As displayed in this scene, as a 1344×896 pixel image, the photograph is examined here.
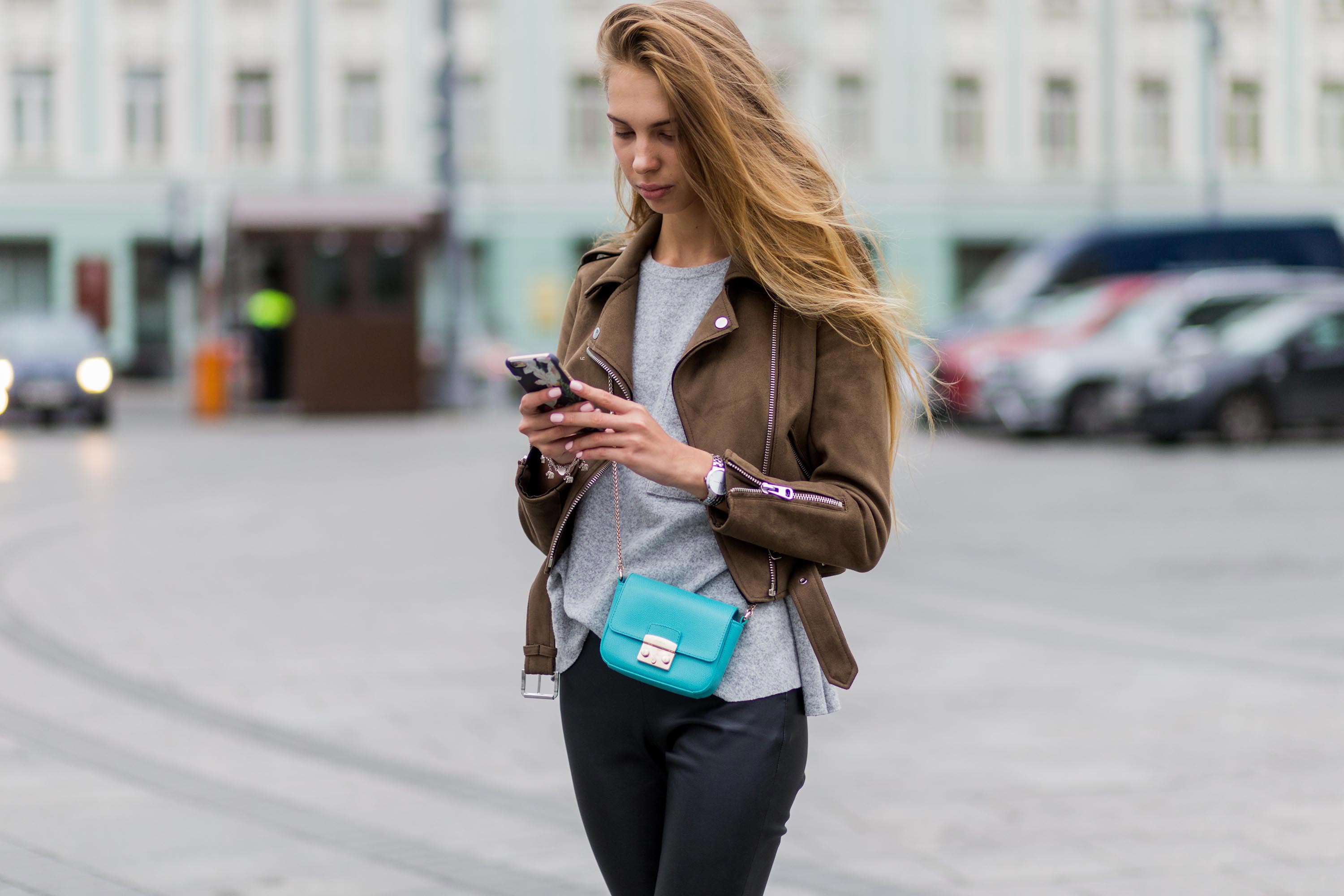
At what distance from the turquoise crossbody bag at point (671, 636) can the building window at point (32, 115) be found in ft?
130

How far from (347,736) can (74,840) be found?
53.5 inches

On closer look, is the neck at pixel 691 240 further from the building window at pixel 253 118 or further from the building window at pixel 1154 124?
the building window at pixel 1154 124

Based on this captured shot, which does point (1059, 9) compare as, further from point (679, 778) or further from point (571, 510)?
point (679, 778)

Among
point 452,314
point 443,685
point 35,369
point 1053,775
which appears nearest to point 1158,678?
point 1053,775

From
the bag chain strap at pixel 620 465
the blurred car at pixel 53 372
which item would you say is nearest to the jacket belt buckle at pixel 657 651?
the bag chain strap at pixel 620 465

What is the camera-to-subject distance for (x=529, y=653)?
2521mm

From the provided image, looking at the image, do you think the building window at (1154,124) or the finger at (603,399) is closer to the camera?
the finger at (603,399)

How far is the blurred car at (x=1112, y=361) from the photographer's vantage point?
19.4 metres

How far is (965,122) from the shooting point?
41469mm

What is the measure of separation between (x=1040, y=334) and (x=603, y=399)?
19423 mm

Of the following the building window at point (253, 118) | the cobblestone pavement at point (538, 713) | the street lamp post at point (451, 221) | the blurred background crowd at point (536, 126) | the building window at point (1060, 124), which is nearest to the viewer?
the cobblestone pavement at point (538, 713)

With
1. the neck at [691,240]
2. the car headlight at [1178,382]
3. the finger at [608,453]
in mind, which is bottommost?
the car headlight at [1178,382]

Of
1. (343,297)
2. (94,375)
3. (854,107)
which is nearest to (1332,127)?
(854,107)

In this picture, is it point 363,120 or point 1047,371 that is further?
point 363,120
